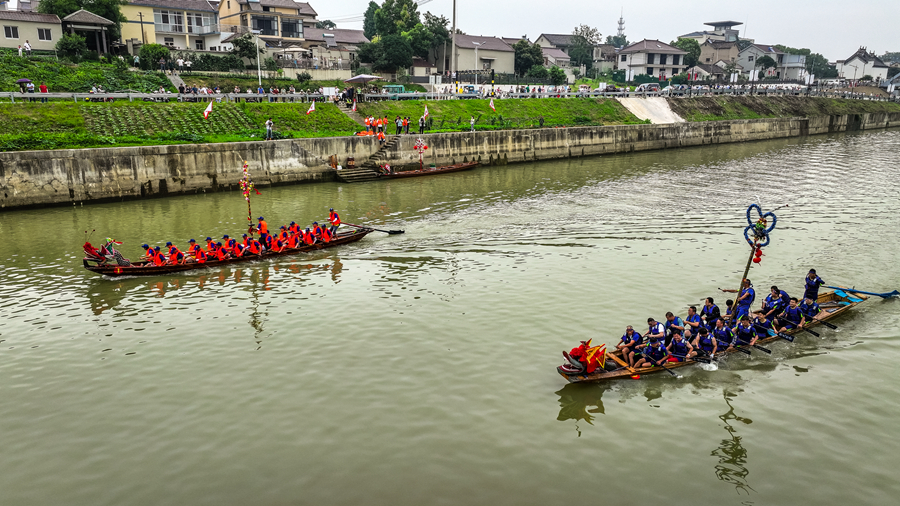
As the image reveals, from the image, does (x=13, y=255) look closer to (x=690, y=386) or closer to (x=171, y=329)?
(x=171, y=329)

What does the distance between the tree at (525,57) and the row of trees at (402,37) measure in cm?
1064

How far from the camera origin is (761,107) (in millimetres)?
71250

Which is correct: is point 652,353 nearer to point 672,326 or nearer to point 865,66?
point 672,326

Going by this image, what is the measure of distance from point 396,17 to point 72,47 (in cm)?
4129

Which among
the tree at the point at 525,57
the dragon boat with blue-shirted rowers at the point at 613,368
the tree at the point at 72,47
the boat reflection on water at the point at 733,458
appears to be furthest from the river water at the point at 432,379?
the tree at the point at 525,57

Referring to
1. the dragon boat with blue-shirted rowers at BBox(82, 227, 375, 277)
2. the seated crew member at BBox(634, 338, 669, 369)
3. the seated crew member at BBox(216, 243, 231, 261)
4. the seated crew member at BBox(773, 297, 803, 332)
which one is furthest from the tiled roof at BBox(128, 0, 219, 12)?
the seated crew member at BBox(773, 297, 803, 332)

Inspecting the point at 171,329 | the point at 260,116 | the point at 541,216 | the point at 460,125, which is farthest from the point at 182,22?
the point at 171,329

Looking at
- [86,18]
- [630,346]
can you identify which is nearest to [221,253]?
[630,346]

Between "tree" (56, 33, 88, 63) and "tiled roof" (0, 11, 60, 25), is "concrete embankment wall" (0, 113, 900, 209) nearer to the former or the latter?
"tree" (56, 33, 88, 63)

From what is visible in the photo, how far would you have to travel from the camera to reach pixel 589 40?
104 m

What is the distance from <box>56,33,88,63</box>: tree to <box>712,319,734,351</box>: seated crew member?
51779mm

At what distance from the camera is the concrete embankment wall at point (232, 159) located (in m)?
30.5

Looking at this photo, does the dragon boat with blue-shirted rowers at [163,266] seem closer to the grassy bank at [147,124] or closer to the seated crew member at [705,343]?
the grassy bank at [147,124]

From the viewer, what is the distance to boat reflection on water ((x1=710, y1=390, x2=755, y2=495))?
10.8 metres
